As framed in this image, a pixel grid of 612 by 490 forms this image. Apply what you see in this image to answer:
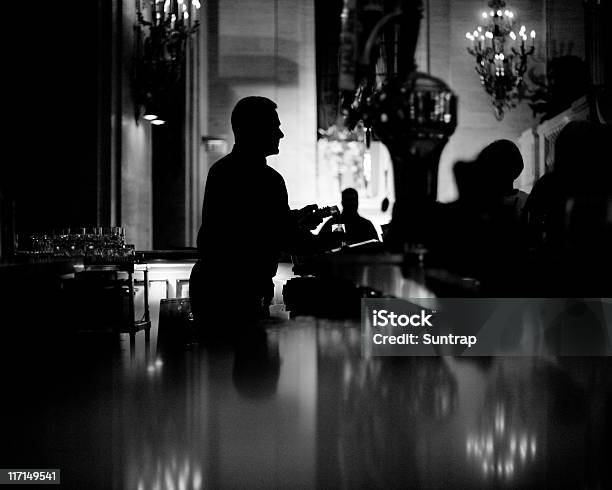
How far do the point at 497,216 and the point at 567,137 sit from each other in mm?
765

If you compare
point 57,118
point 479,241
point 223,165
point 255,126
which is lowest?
point 479,241

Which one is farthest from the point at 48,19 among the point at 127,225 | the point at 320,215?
the point at 320,215

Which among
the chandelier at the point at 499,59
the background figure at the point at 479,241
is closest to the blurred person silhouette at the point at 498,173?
the background figure at the point at 479,241

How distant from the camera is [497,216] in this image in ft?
Answer: 2.96

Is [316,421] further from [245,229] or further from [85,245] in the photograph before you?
[85,245]

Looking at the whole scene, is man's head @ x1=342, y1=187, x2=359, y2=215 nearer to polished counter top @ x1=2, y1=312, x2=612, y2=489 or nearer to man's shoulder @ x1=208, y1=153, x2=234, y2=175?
man's shoulder @ x1=208, y1=153, x2=234, y2=175

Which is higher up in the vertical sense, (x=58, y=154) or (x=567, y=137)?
(x=58, y=154)

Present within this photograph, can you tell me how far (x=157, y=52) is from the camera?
8.14m

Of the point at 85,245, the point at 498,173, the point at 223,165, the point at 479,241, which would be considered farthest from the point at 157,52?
the point at 479,241

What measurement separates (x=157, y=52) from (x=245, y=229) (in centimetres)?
664

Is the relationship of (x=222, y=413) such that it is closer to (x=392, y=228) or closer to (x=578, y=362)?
(x=392, y=228)

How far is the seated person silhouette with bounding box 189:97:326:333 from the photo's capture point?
1810 millimetres

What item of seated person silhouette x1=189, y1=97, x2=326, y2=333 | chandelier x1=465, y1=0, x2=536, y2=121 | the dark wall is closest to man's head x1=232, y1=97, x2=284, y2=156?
seated person silhouette x1=189, y1=97, x2=326, y2=333

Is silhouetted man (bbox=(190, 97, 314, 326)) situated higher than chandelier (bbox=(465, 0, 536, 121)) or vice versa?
chandelier (bbox=(465, 0, 536, 121))
